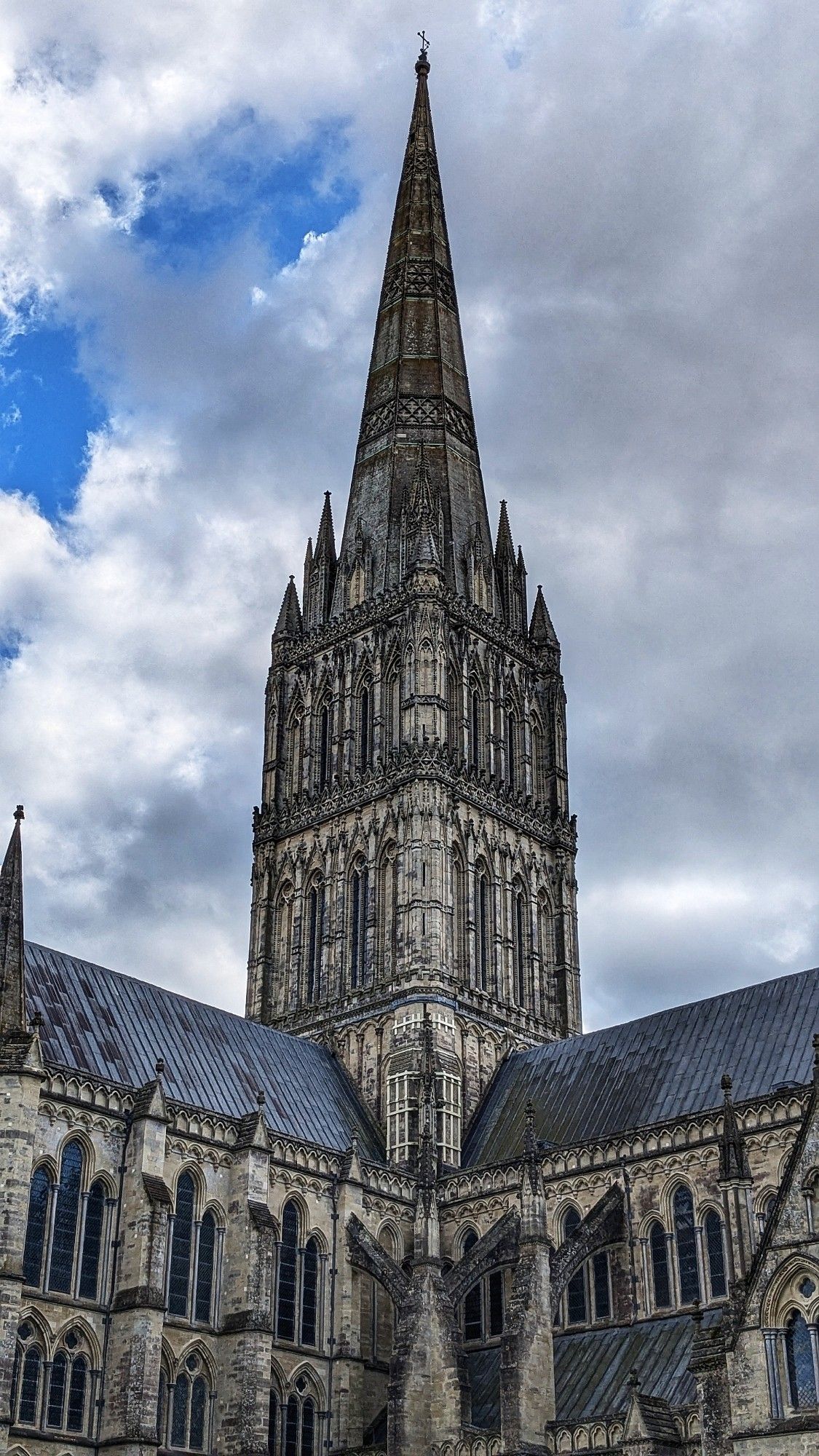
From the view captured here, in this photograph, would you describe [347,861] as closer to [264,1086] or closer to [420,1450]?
[264,1086]

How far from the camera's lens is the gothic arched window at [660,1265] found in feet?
131

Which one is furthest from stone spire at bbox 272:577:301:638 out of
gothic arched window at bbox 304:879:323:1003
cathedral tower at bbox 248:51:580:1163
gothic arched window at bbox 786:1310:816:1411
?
gothic arched window at bbox 786:1310:816:1411

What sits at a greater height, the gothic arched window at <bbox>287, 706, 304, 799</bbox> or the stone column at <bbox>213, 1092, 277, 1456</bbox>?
the gothic arched window at <bbox>287, 706, 304, 799</bbox>

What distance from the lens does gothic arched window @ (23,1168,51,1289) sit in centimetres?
3603

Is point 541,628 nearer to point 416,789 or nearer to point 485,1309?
point 416,789

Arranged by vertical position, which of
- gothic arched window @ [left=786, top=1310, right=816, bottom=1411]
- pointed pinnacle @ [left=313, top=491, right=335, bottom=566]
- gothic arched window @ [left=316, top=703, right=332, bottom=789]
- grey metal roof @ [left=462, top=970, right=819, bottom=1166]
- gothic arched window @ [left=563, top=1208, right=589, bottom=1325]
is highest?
pointed pinnacle @ [left=313, top=491, right=335, bottom=566]

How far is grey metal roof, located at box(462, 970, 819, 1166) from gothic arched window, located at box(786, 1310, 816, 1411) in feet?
48.1

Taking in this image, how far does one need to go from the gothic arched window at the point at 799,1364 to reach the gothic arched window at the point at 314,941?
28.8 m

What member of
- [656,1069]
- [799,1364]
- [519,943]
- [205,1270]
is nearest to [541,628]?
[519,943]

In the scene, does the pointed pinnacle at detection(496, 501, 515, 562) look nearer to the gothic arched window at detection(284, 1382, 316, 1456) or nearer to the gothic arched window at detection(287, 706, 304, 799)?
the gothic arched window at detection(287, 706, 304, 799)

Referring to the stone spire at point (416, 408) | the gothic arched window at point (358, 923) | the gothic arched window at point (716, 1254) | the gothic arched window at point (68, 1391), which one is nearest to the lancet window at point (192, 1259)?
the gothic arched window at point (68, 1391)

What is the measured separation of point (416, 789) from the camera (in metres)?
52.7

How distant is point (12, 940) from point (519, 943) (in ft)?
71.8

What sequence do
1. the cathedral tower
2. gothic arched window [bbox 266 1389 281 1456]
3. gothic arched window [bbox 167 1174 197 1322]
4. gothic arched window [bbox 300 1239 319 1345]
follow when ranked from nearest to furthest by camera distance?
1. gothic arched window [bbox 167 1174 197 1322]
2. gothic arched window [bbox 266 1389 281 1456]
3. gothic arched window [bbox 300 1239 319 1345]
4. the cathedral tower
